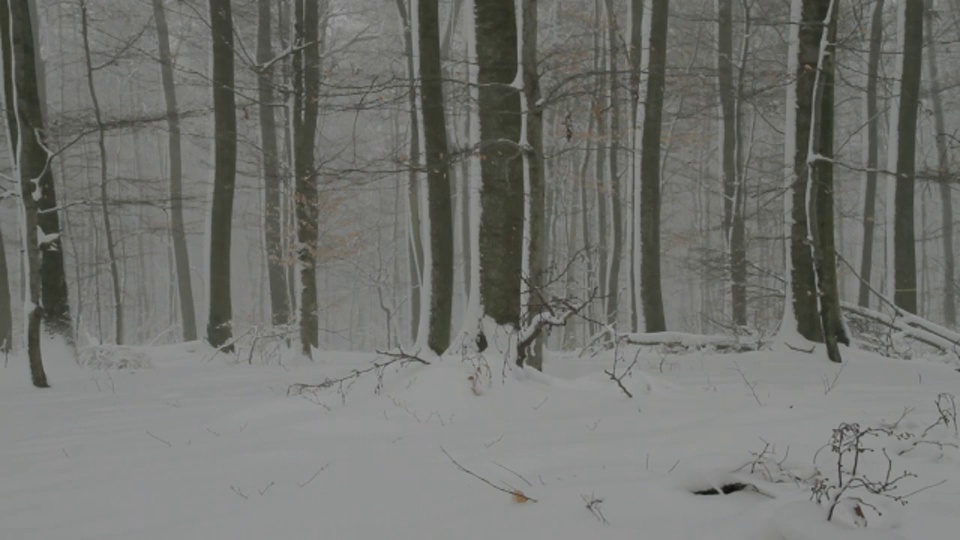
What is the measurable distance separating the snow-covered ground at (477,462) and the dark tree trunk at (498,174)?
1.78 metres

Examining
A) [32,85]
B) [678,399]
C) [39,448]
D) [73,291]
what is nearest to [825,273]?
[678,399]

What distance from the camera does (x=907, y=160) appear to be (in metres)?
11.0

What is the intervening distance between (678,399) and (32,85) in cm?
724

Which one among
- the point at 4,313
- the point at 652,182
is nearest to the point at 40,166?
the point at 4,313

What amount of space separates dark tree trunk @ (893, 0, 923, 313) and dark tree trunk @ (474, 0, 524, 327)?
24.6 feet

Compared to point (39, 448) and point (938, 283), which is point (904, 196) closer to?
point (39, 448)

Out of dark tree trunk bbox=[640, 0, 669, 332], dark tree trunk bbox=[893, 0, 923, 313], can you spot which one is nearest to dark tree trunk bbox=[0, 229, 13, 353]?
dark tree trunk bbox=[640, 0, 669, 332]

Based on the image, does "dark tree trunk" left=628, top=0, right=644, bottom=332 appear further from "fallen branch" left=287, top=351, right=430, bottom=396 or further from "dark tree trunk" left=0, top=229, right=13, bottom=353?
"dark tree trunk" left=0, top=229, right=13, bottom=353

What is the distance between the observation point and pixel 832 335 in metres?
7.00

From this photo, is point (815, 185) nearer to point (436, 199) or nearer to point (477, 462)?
point (436, 199)

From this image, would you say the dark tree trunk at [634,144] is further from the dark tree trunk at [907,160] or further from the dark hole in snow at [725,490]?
the dark hole in snow at [725,490]

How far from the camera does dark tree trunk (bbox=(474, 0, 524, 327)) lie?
262 inches

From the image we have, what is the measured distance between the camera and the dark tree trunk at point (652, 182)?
10633 millimetres

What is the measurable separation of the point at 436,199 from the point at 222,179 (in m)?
4.20
